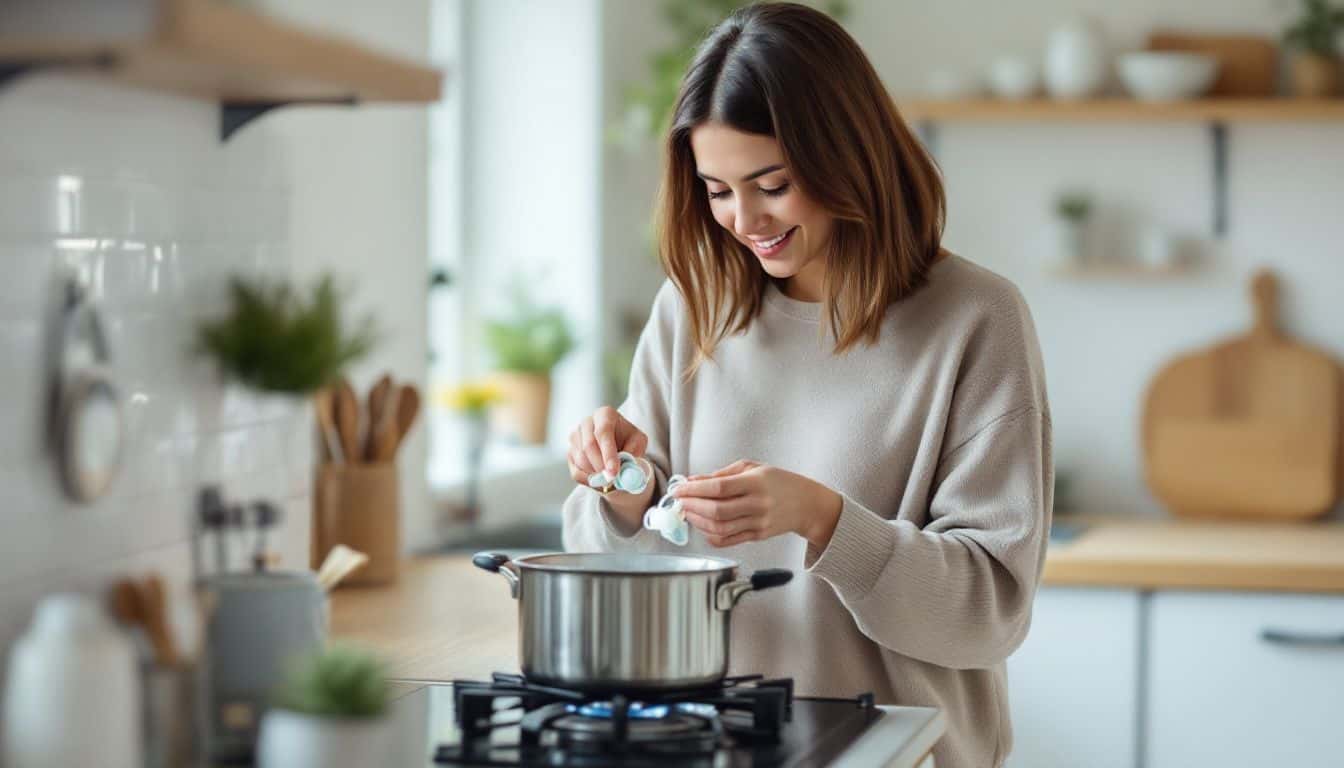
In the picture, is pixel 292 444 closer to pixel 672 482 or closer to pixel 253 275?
pixel 253 275

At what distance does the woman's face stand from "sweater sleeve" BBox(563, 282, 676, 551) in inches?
8.3

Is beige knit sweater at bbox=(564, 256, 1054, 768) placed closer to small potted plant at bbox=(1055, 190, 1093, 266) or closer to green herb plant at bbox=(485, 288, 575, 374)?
green herb plant at bbox=(485, 288, 575, 374)

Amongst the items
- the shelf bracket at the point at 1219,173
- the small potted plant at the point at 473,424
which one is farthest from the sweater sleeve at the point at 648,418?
the shelf bracket at the point at 1219,173

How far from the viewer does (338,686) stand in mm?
1258

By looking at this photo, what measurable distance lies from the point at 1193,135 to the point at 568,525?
8.17 feet

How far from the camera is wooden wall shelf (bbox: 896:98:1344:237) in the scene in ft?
12.4

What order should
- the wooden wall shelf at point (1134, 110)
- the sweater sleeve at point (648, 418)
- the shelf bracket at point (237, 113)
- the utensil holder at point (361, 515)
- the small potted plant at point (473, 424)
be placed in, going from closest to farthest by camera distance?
1. the shelf bracket at point (237, 113)
2. the sweater sleeve at point (648, 418)
3. the utensil holder at point (361, 515)
4. the small potted plant at point (473, 424)
5. the wooden wall shelf at point (1134, 110)

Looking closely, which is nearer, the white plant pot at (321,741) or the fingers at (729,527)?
the white plant pot at (321,741)

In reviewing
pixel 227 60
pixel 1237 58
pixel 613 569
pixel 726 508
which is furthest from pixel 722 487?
pixel 1237 58

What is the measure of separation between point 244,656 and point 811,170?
77 cm

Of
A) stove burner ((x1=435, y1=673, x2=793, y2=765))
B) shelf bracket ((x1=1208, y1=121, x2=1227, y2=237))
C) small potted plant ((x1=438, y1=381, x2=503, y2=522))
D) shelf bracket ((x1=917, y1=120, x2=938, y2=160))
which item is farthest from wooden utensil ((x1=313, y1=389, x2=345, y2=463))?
shelf bracket ((x1=1208, y1=121, x2=1227, y2=237))

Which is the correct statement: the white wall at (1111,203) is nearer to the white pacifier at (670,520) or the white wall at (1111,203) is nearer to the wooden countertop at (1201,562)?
the wooden countertop at (1201,562)

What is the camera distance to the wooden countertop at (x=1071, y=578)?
84.7 inches

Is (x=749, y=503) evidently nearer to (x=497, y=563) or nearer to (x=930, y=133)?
(x=497, y=563)
